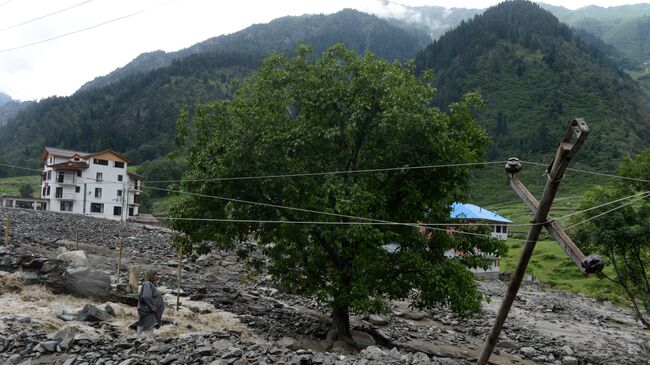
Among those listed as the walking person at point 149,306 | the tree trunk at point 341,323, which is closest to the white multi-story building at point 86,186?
the tree trunk at point 341,323

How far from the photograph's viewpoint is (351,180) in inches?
682

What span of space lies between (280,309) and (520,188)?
15.8 m

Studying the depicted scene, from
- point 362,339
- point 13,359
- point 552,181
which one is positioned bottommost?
point 362,339

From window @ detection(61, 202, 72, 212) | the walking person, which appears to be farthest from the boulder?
window @ detection(61, 202, 72, 212)

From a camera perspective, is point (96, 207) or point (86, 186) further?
point (96, 207)

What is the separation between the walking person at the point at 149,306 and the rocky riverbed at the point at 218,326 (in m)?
0.40

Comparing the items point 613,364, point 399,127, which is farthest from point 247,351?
point 613,364

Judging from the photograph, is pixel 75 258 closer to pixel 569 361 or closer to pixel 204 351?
pixel 204 351

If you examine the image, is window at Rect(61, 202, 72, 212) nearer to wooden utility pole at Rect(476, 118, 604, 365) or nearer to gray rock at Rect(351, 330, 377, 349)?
gray rock at Rect(351, 330, 377, 349)

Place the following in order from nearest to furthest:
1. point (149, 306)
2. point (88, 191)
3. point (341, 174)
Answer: point (149, 306), point (341, 174), point (88, 191)

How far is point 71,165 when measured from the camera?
77.6 metres

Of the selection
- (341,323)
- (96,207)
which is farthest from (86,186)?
(341,323)

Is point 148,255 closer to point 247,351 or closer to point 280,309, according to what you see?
point 280,309

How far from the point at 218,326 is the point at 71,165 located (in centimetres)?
6835
